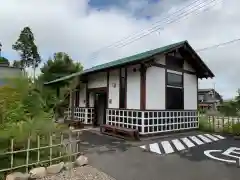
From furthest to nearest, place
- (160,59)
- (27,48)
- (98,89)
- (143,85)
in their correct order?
(27,48) → (98,89) → (160,59) → (143,85)

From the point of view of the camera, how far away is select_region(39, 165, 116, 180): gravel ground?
13.7 feet

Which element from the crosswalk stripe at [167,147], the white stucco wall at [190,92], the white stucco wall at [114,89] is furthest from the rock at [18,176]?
the white stucco wall at [190,92]

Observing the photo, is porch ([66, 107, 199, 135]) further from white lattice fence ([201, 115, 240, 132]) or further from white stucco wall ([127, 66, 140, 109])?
white lattice fence ([201, 115, 240, 132])

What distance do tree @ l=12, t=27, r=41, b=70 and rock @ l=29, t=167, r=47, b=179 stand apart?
94.7 ft

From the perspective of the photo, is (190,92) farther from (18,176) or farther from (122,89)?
(18,176)

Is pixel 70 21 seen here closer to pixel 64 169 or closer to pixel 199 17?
pixel 199 17

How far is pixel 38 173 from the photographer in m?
4.10

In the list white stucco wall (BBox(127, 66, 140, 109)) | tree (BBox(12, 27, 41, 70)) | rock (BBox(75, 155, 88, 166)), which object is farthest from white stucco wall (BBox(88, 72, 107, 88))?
tree (BBox(12, 27, 41, 70))

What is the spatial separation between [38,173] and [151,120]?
567 cm

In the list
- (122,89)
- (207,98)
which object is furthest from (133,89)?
(207,98)

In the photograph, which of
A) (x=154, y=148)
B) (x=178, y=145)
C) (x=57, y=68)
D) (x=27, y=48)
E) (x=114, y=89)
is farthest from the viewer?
(x=27, y=48)

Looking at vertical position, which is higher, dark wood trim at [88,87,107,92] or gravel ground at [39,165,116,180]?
dark wood trim at [88,87,107,92]

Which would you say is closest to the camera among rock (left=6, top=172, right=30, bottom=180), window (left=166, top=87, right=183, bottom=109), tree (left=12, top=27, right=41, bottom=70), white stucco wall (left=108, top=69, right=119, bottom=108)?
rock (left=6, top=172, right=30, bottom=180)

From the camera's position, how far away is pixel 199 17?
1012 centimetres
